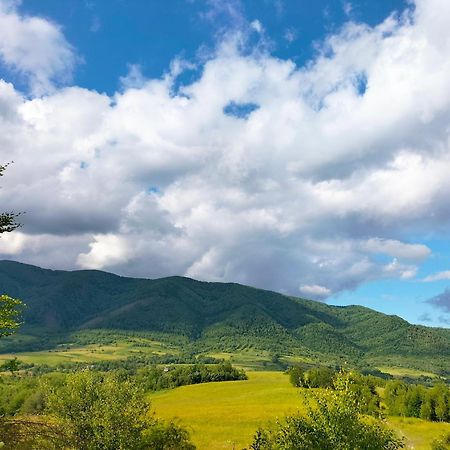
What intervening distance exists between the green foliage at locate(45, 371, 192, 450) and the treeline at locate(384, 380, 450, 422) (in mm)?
131248

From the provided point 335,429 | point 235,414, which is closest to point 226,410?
point 235,414

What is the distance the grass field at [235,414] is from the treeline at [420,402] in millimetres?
7635

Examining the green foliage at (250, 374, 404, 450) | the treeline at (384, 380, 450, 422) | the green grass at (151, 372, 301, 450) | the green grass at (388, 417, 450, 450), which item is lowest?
the green grass at (151, 372, 301, 450)

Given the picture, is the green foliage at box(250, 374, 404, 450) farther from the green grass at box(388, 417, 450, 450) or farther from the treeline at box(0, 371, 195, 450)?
the green grass at box(388, 417, 450, 450)

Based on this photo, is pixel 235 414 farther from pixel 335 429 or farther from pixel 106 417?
pixel 335 429

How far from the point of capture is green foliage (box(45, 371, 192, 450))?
51.9 metres

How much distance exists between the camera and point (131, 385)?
6388 cm

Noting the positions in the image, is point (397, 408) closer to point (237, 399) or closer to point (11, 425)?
point (237, 399)

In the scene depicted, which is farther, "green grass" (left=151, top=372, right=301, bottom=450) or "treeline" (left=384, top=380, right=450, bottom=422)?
"treeline" (left=384, top=380, right=450, bottom=422)

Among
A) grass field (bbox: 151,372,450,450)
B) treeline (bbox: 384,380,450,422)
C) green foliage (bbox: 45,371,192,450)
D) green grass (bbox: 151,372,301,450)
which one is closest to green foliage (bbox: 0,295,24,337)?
green foliage (bbox: 45,371,192,450)

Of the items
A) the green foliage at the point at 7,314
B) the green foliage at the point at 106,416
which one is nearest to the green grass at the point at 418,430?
the green foliage at the point at 106,416

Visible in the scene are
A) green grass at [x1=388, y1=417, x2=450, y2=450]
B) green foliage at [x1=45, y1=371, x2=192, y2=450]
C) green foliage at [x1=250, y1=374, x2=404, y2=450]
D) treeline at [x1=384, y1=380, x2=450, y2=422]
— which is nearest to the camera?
green foliage at [x1=250, y1=374, x2=404, y2=450]

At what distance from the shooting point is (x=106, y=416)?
52.9 meters

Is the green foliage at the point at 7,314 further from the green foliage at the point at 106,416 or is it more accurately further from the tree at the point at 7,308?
the green foliage at the point at 106,416
